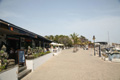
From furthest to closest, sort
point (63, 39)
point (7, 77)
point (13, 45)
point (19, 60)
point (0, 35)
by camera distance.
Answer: point (63, 39)
point (13, 45)
point (0, 35)
point (19, 60)
point (7, 77)

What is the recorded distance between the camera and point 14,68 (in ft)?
15.0

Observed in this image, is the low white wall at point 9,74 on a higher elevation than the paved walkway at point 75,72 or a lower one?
higher

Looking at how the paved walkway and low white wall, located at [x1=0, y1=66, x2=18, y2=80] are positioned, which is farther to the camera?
the paved walkway

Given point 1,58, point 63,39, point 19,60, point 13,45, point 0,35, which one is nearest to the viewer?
point 1,58

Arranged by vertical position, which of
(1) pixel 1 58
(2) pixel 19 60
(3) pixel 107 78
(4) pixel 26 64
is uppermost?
(1) pixel 1 58

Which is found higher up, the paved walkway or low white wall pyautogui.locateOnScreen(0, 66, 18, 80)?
low white wall pyautogui.locateOnScreen(0, 66, 18, 80)

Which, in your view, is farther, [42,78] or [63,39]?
[63,39]

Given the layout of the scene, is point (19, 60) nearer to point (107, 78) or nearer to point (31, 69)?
point (31, 69)

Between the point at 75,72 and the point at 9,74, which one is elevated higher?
the point at 9,74

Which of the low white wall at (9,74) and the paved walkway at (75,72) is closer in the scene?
the low white wall at (9,74)

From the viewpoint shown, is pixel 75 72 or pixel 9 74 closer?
pixel 9 74

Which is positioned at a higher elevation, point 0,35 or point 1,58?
point 0,35

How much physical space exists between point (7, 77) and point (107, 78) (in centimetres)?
559

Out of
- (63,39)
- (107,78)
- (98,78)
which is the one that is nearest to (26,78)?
(98,78)
